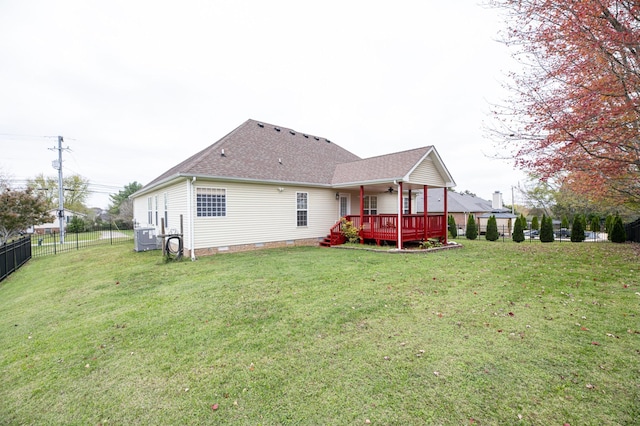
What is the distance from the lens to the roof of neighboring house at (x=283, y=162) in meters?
11.4

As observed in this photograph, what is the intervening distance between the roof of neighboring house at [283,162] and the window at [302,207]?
0.78m

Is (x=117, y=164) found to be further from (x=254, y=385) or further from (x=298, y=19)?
(x=254, y=385)

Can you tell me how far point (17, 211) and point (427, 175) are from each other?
21742 mm

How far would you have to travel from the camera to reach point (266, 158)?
13.5 metres

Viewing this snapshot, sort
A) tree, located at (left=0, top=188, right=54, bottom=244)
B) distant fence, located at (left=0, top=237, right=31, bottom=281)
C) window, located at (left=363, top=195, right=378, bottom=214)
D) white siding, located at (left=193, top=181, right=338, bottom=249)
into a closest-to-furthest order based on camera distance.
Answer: distant fence, located at (left=0, top=237, right=31, bottom=281) < white siding, located at (left=193, top=181, right=338, bottom=249) < tree, located at (left=0, top=188, right=54, bottom=244) < window, located at (left=363, top=195, right=378, bottom=214)

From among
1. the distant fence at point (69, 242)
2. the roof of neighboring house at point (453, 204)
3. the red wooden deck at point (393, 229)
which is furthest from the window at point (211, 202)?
the roof of neighboring house at point (453, 204)

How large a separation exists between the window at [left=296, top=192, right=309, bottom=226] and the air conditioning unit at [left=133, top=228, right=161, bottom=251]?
7.47 metres

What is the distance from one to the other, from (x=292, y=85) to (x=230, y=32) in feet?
23.5

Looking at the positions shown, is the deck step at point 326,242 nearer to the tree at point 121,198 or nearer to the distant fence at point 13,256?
the distant fence at point 13,256

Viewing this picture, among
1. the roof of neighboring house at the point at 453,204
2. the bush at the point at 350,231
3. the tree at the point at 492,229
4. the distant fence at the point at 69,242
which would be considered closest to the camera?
the bush at the point at 350,231

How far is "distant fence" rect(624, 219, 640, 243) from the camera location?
13.9 metres

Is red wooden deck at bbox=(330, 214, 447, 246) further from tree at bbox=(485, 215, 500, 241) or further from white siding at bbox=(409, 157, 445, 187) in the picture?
tree at bbox=(485, 215, 500, 241)

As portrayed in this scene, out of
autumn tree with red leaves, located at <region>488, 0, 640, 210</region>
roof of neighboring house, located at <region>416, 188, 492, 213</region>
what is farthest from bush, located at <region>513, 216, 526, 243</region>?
roof of neighboring house, located at <region>416, 188, 492, 213</region>

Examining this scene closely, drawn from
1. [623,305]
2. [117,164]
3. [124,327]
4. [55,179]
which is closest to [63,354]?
[124,327]
